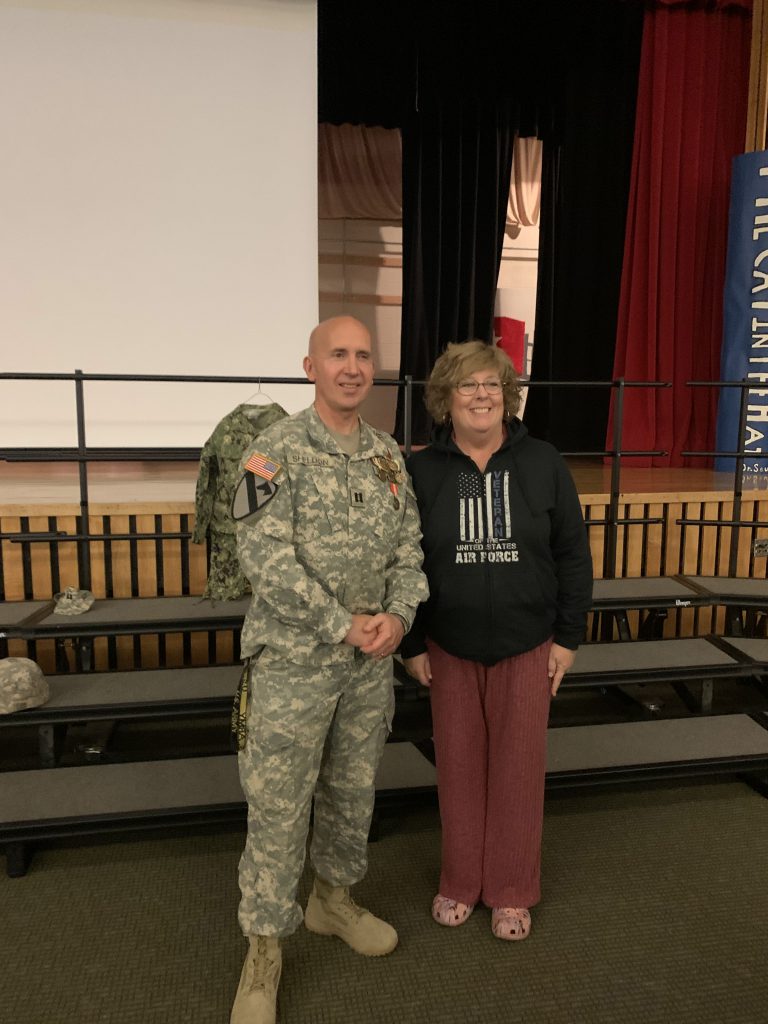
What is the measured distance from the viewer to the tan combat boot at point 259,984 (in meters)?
1.50

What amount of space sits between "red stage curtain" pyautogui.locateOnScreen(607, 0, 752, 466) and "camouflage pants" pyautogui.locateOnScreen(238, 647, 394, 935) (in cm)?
410

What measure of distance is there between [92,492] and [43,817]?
5.84 feet

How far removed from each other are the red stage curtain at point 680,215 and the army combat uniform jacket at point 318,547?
13.3 feet

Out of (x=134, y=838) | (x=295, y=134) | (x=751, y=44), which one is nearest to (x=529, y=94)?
(x=751, y=44)

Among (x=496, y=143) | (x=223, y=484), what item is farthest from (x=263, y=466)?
(x=496, y=143)

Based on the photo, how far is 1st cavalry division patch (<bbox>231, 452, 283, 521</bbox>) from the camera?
1438 millimetres

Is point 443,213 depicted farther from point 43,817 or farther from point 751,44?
point 43,817

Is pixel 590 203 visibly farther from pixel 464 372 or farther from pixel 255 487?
pixel 255 487

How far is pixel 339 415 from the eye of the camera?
1537 millimetres

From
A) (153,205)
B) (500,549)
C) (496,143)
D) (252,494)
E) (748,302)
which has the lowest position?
(500,549)

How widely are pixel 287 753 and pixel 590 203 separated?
538 centimetres

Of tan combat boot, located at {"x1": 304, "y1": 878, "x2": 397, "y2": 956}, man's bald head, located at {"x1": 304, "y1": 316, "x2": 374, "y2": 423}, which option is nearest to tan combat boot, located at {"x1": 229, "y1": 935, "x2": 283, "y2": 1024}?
tan combat boot, located at {"x1": 304, "y1": 878, "x2": 397, "y2": 956}

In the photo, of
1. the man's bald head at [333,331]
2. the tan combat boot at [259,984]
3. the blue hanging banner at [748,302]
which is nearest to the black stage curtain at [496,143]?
the blue hanging banner at [748,302]

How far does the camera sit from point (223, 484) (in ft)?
8.27
